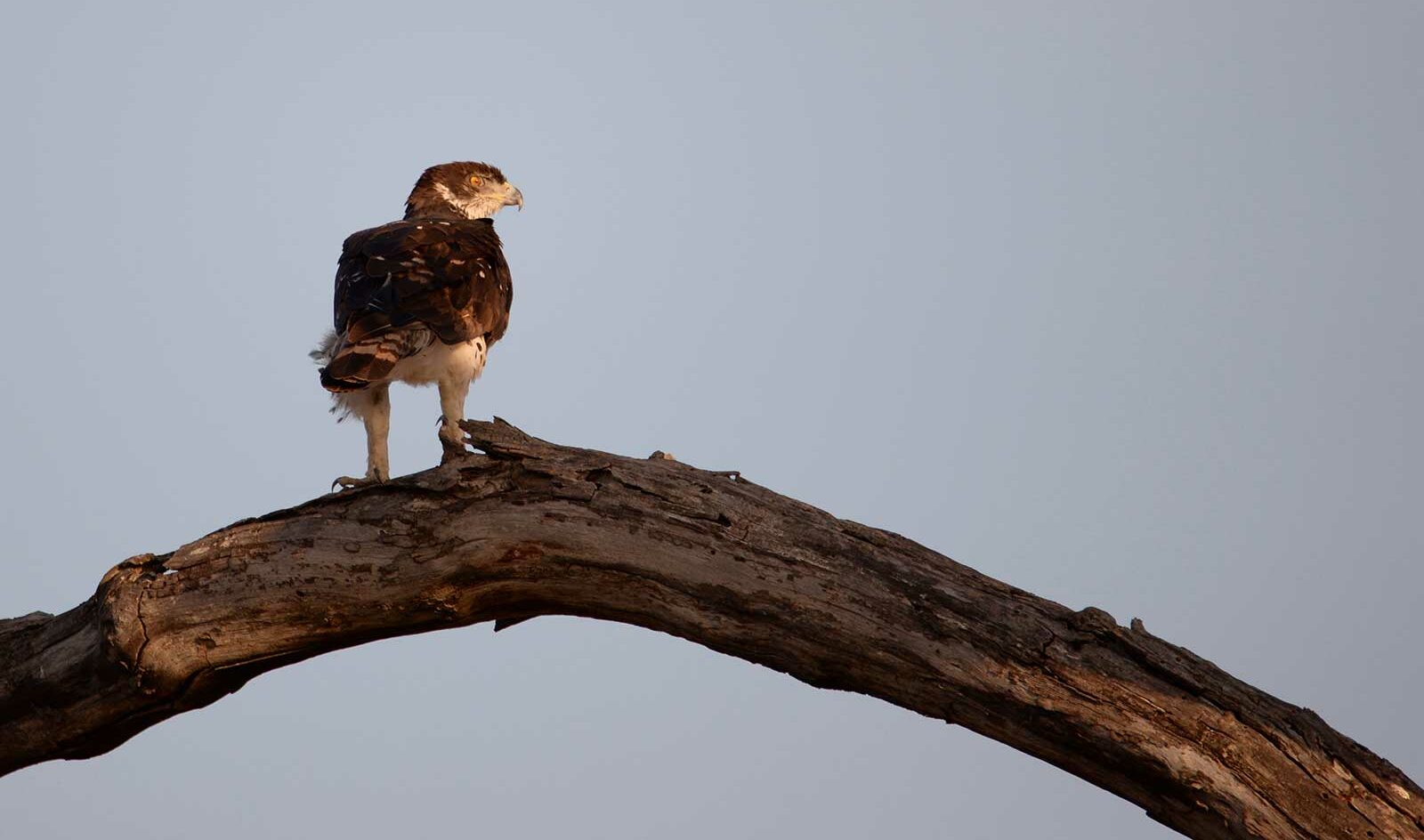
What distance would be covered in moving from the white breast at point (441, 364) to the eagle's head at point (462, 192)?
237 centimetres

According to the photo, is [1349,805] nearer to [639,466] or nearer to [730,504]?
[730,504]

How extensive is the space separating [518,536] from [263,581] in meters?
1.00

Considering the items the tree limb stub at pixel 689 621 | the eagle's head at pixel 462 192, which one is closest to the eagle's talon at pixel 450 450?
the tree limb stub at pixel 689 621

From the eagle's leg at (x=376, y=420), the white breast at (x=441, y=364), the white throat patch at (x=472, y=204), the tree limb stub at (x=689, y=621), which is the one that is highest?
the white throat patch at (x=472, y=204)

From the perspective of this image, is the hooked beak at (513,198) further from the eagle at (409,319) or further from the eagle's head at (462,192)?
the eagle at (409,319)

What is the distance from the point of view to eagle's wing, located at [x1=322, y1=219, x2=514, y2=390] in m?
6.79

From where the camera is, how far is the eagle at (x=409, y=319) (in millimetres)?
6922

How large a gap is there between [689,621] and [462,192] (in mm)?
6252

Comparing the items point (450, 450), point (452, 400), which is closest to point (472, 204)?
point (452, 400)

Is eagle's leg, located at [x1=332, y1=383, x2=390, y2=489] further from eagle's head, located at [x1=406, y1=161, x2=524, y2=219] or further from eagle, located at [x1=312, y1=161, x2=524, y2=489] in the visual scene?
eagle's head, located at [x1=406, y1=161, x2=524, y2=219]

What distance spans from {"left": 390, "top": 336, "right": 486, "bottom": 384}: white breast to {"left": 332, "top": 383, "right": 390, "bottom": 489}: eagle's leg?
145 millimetres

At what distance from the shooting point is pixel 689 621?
15.2 feet

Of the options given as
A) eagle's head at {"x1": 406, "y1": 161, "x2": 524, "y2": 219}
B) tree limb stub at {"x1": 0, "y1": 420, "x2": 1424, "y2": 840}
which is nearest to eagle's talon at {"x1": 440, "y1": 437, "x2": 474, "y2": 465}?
tree limb stub at {"x1": 0, "y1": 420, "x2": 1424, "y2": 840}

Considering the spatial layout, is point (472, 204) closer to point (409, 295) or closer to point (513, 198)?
point (513, 198)
